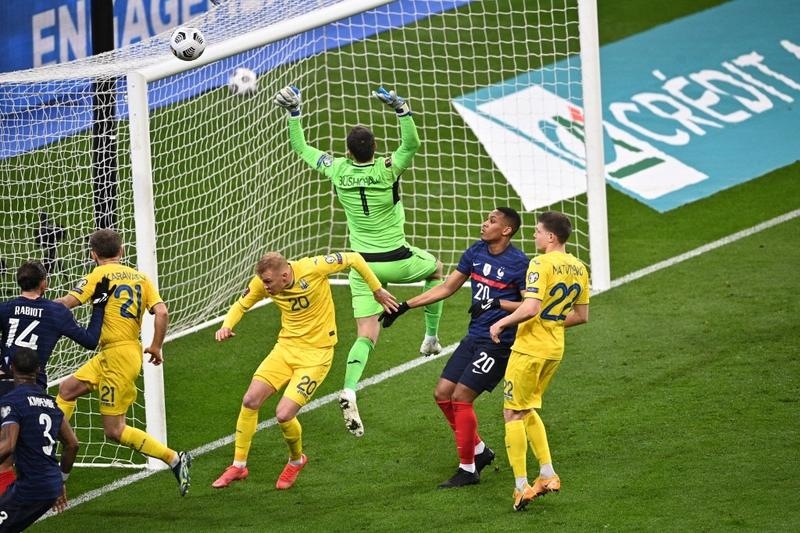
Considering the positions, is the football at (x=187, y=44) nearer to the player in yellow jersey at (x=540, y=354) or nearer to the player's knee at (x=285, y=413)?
the player's knee at (x=285, y=413)

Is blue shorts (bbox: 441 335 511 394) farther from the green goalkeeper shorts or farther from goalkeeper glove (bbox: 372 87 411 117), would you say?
goalkeeper glove (bbox: 372 87 411 117)

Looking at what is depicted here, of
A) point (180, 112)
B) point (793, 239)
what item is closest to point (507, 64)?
point (793, 239)

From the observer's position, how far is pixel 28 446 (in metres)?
8.09

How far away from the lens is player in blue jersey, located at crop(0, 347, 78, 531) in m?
8.05

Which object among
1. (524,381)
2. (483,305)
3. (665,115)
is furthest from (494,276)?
(665,115)

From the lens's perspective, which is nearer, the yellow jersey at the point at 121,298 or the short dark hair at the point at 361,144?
the yellow jersey at the point at 121,298

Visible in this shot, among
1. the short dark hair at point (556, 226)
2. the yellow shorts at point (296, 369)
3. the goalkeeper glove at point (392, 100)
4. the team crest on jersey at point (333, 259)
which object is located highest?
the goalkeeper glove at point (392, 100)

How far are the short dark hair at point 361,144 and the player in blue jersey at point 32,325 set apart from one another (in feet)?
8.92

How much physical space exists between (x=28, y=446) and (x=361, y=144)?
3.78 metres

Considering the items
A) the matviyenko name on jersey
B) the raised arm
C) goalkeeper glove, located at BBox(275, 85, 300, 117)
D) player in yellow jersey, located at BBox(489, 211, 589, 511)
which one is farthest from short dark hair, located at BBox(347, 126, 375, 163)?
the matviyenko name on jersey

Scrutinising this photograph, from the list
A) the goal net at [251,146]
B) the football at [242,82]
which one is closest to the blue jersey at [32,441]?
the goal net at [251,146]

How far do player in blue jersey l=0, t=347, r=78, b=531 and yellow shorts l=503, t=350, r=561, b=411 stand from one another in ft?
9.46

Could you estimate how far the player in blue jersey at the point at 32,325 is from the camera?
29.0 feet

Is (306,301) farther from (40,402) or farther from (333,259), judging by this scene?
(40,402)
